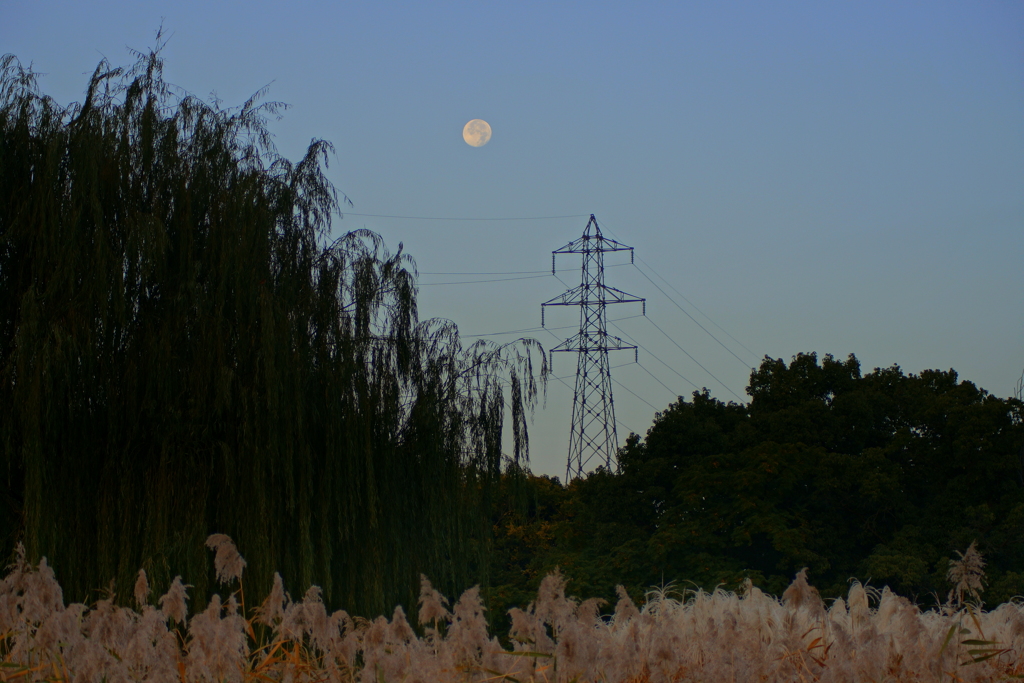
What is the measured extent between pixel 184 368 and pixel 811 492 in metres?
19.7

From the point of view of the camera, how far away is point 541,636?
10.1ft

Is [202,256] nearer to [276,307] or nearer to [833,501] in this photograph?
[276,307]

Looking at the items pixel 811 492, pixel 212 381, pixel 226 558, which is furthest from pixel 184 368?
pixel 811 492

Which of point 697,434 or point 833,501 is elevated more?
point 697,434

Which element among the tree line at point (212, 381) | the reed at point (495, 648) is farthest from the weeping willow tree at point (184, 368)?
the reed at point (495, 648)

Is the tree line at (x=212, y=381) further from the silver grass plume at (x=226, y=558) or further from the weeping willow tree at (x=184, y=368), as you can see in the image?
the silver grass plume at (x=226, y=558)

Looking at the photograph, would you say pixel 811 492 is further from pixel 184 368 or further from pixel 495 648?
pixel 495 648

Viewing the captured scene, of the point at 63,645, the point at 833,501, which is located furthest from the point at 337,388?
the point at 833,501

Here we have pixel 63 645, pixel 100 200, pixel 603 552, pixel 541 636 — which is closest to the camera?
pixel 541 636

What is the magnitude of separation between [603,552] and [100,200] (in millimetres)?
19375

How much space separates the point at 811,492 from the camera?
24656 millimetres

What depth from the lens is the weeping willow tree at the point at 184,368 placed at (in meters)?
7.97

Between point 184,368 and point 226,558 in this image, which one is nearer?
point 226,558

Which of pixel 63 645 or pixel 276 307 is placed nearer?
pixel 63 645
